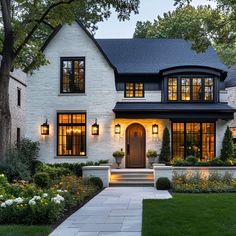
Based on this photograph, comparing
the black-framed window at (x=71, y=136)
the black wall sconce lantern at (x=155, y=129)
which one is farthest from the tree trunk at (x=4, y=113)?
the black wall sconce lantern at (x=155, y=129)

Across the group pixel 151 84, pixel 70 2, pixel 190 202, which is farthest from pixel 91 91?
pixel 190 202

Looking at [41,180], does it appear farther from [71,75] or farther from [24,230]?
[71,75]

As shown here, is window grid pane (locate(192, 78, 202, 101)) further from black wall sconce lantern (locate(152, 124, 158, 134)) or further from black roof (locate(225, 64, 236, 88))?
black roof (locate(225, 64, 236, 88))

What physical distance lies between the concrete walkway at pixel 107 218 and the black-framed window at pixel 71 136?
8194 millimetres

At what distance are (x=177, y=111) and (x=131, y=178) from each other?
4.71 meters

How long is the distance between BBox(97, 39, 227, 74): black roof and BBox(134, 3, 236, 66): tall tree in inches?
52.7

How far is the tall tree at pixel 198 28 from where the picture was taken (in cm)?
1547

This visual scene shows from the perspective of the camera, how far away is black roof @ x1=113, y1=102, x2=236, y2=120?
2189 centimetres

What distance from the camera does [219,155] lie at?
2252 centimetres

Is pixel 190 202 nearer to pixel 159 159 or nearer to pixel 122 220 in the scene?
pixel 122 220

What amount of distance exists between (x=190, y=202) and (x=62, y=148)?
11.6 metres

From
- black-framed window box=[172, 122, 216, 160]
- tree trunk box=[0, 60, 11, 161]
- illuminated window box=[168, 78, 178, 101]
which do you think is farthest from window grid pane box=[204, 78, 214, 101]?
tree trunk box=[0, 60, 11, 161]

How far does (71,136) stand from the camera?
22.7m

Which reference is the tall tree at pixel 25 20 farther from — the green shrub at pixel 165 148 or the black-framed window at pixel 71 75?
the green shrub at pixel 165 148
